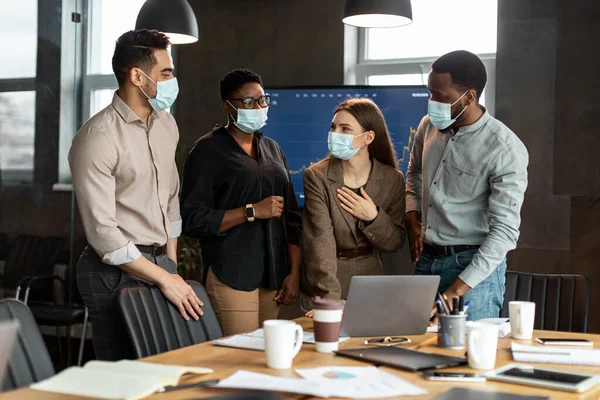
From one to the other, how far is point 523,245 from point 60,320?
9.60ft

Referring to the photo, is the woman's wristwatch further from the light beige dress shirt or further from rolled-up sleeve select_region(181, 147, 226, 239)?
the light beige dress shirt

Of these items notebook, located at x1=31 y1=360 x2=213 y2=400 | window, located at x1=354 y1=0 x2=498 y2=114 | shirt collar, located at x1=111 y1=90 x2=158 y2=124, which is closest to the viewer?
notebook, located at x1=31 y1=360 x2=213 y2=400

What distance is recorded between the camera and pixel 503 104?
513 centimetres

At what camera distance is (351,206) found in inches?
123

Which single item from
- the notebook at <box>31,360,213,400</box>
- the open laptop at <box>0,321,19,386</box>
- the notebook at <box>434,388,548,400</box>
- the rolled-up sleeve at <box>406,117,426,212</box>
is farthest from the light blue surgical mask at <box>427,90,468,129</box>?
the open laptop at <box>0,321,19,386</box>

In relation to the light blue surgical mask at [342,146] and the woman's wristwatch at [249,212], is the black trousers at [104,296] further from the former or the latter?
the light blue surgical mask at [342,146]

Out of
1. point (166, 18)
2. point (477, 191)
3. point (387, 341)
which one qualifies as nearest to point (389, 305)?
point (387, 341)

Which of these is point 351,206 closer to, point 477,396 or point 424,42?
point 477,396

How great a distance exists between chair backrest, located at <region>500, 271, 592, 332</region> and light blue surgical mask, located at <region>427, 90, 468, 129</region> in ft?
2.82

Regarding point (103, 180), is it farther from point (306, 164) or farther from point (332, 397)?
point (306, 164)

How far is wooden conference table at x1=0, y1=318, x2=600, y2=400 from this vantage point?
1698 mm

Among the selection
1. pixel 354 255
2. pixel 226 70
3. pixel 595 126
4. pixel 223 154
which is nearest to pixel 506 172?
pixel 354 255

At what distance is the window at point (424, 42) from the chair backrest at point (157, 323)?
3.32 meters

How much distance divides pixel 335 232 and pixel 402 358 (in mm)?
1118
